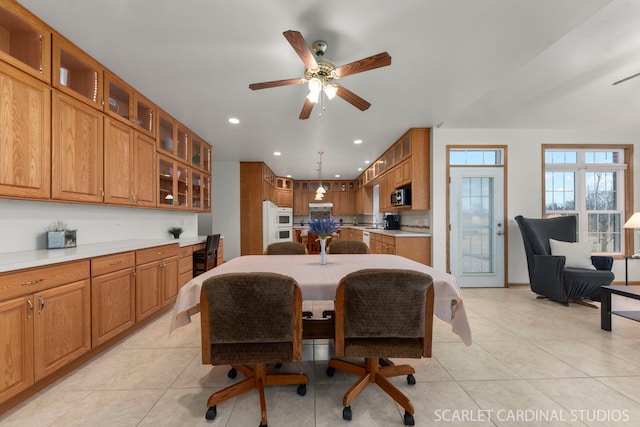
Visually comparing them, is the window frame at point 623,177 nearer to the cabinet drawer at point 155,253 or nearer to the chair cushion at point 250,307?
the chair cushion at point 250,307

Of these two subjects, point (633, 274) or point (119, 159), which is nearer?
point (119, 159)

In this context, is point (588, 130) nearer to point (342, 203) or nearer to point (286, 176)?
point (342, 203)

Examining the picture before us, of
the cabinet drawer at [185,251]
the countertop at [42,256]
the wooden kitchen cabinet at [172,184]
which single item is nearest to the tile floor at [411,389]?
the countertop at [42,256]

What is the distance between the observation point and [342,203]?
905 cm

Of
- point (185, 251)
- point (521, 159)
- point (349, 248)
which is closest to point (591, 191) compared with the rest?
point (521, 159)

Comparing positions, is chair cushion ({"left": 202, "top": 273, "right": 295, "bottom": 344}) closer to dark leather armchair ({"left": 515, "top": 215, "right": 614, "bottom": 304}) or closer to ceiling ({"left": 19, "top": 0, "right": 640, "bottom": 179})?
ceiling ({"left": 19, "top": 0, "right": 640, "bottom": 179})

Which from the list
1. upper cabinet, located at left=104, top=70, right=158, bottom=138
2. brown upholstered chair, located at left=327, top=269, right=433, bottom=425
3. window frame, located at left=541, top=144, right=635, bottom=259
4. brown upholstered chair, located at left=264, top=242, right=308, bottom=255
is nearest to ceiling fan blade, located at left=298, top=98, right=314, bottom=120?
brown upholstered chair, located at left=264, top=242, right=308, bottom=255

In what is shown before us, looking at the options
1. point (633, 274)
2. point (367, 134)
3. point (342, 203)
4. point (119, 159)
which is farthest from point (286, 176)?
point (633, 274)

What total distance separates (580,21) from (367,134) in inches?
105

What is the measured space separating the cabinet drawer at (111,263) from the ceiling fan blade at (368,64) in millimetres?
2326

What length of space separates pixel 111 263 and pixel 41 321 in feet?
1.91

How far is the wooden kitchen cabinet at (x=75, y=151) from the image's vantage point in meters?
1.90

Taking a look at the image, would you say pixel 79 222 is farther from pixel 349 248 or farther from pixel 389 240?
pixel 389 240

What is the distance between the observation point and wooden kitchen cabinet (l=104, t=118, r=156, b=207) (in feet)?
7.84
